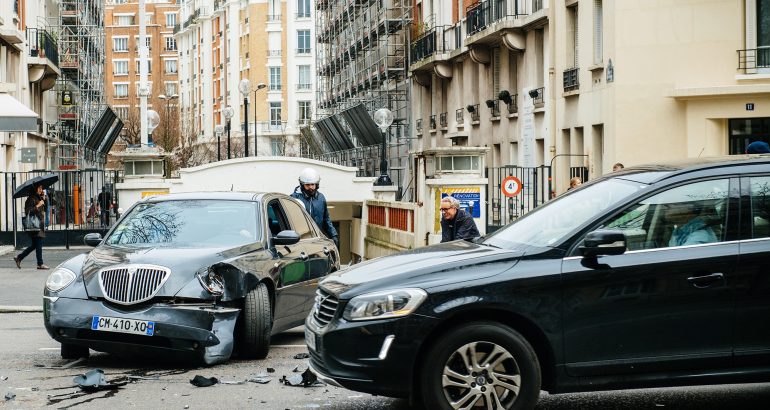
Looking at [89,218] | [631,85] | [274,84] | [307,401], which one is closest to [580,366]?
[307,401]

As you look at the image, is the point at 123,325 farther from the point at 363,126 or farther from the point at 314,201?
the point at 363,126

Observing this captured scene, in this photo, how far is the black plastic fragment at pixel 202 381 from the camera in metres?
9.70

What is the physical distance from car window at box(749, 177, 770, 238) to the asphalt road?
132 centimetres

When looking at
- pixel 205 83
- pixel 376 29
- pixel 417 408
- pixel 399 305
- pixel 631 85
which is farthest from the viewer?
pixel 205 83

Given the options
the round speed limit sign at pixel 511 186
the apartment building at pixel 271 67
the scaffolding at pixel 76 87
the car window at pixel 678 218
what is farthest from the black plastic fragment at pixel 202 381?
the apartment building at pixel 271 67

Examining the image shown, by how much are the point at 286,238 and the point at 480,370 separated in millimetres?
4673

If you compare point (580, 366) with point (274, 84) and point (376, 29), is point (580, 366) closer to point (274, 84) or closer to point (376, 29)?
point (376, 29)

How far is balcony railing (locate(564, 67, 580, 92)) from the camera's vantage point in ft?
106

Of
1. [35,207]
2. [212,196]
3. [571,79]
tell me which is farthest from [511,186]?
[212,196]

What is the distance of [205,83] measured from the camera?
414ft

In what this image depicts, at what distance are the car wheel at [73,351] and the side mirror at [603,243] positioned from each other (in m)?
5.29

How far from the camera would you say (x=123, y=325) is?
10.4 metres

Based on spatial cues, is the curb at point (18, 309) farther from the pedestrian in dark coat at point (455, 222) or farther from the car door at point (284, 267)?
the pedestrian in dark coat at point (455, 222)

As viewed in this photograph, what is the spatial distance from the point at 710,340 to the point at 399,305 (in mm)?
1906
